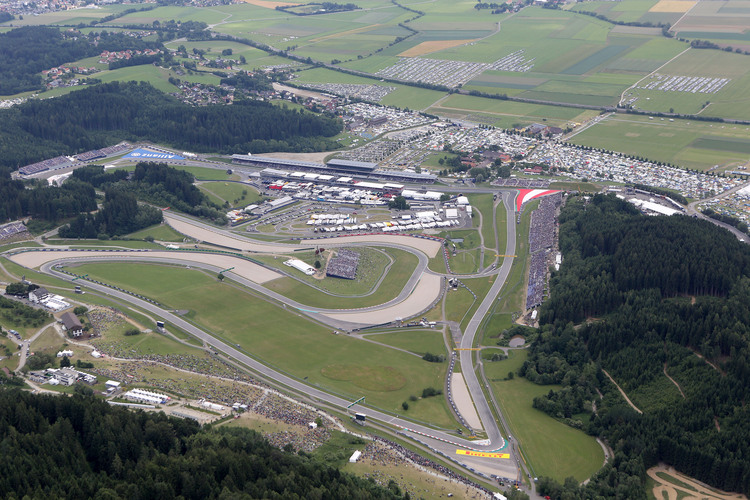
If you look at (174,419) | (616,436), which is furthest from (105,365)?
(616,436)

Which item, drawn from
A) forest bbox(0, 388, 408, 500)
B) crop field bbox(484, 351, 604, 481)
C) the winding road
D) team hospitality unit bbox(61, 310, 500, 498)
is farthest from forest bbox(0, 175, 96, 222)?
crop field bbox(484, 351, 604, 481)

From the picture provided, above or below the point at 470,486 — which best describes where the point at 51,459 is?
above

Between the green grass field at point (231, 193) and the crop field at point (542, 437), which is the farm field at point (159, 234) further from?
the crop field at point (542, 437)

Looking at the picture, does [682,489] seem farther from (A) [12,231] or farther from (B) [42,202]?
(B) [42,202]

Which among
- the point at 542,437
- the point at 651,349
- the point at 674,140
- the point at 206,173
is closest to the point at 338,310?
the point at 542,437

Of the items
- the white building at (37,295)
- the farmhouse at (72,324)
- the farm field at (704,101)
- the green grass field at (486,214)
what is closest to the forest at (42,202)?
the white building at (37,295)

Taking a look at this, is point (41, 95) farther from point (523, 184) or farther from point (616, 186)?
point (616, 186)

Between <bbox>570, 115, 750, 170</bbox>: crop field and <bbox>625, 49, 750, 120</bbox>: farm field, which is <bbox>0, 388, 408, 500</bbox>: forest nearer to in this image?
<bbox>570, 115, 750, 170</bbox>: crop field
